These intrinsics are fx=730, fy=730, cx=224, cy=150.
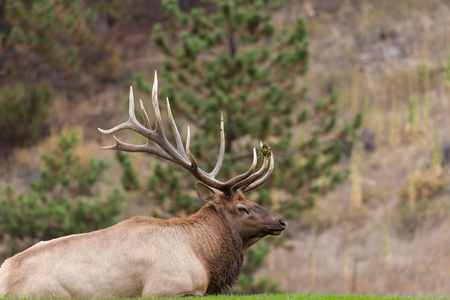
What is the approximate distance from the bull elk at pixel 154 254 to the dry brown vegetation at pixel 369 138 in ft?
37.0

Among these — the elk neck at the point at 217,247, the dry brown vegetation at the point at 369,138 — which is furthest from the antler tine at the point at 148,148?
the dry brown vegetation at the point at 369,138

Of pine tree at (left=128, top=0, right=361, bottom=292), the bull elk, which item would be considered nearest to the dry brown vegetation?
pine tree at (left=128, top=0, right=361, bottom=292)

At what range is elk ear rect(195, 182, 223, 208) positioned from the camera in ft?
29.5

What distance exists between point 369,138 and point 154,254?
19.9 meters

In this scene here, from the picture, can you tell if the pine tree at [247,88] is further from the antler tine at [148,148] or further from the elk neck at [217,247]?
the elk neck at [217,247]

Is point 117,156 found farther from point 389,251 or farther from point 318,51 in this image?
point 318,51

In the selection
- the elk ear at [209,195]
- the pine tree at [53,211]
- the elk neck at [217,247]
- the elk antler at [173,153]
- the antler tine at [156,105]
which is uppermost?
the antler tine at [156,105]

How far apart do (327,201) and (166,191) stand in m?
7.74

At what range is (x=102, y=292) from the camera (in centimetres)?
795

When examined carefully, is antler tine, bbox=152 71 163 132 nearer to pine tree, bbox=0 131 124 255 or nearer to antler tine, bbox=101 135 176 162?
antler tine, bbox=101 135 176 162

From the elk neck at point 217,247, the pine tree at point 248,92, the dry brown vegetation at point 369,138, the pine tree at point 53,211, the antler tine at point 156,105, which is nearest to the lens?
the elk neck at point 217,247

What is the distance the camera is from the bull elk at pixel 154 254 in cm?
A: 791

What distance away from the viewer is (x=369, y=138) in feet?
88.6

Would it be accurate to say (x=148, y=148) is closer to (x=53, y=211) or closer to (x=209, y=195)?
(x=209, y=195)
